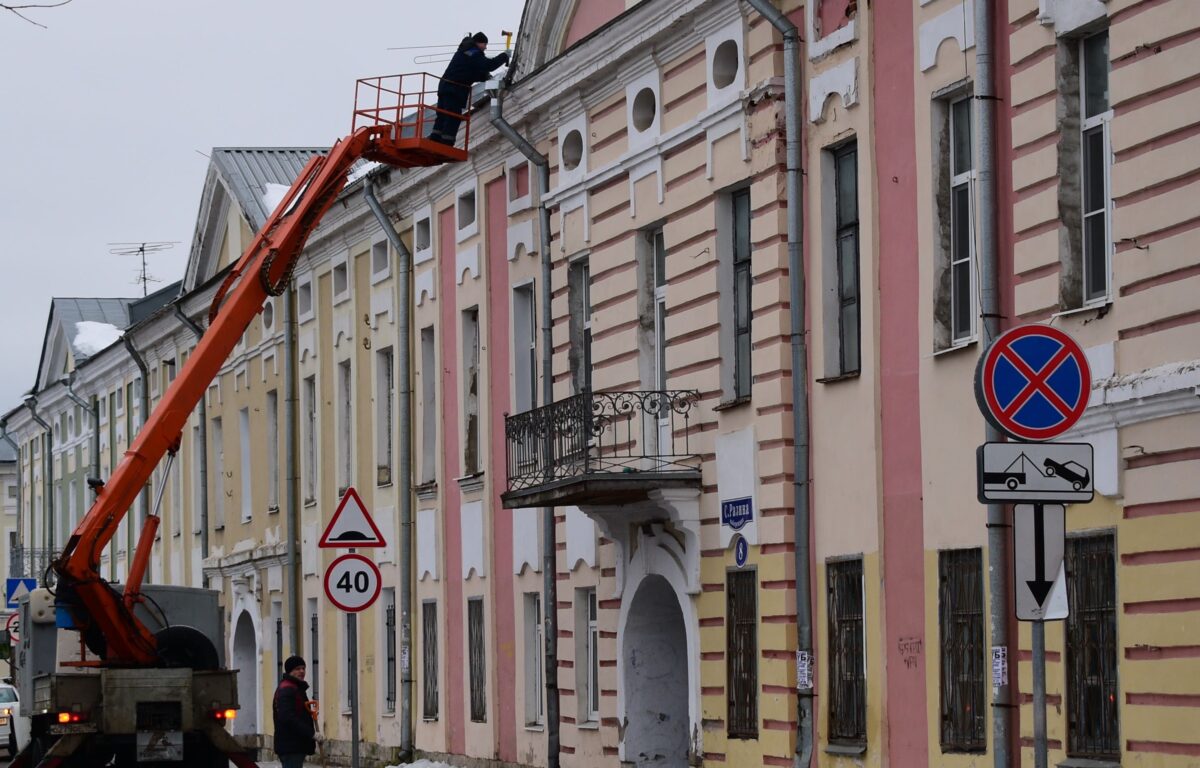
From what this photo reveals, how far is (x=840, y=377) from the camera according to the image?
19.6 metres

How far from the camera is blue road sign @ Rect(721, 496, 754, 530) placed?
2105 cm

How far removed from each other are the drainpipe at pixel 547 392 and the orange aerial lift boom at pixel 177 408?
1.57 m

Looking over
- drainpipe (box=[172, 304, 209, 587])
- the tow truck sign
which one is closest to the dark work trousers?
drainpipe (box=[172, 304, 209, 587])

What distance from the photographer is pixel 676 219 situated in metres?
22.9

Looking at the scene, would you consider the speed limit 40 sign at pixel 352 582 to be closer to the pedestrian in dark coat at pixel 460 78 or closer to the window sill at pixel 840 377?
the window sill at pixel 840 377

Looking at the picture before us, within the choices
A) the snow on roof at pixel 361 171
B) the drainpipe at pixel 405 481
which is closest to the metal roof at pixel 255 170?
the snow on roof at pixel 361 171

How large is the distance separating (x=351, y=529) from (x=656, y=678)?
585 cm

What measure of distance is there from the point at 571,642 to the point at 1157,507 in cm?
1184

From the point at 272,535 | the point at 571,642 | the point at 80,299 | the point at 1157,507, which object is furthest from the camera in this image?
the point at 80,299

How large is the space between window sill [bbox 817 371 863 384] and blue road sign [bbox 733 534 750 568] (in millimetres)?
2027

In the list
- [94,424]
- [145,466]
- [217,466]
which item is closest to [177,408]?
[145,466]

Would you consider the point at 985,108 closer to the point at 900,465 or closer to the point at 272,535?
the point at 900,465

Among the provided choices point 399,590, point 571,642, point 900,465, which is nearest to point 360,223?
point 399,590

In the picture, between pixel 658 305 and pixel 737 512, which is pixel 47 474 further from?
pixel 737 512
